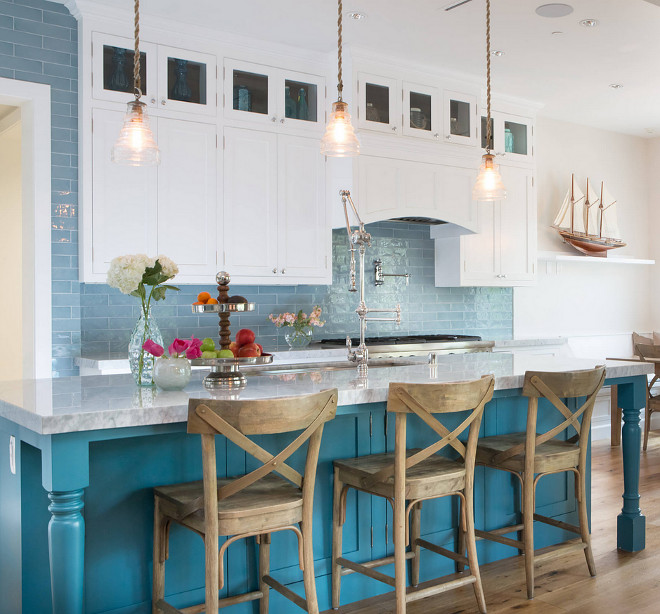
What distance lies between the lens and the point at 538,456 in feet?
9.46

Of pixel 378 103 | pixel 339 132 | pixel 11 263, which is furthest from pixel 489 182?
pixel 11 263

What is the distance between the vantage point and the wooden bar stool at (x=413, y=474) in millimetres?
2395

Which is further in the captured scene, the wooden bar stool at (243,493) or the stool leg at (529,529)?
the stool leg at (529,529)

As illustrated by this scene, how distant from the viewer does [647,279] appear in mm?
7648

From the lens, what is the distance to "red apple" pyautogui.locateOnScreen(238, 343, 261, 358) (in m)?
2.46

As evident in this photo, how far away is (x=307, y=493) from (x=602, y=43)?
385 cm

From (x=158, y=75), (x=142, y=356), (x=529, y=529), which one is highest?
(x=158, y=75)

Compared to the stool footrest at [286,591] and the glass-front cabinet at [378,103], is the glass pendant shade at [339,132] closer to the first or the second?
the stool footrest at [286,591]

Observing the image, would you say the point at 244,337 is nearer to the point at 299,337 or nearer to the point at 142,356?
the point at 142,356

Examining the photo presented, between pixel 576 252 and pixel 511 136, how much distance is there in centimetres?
156

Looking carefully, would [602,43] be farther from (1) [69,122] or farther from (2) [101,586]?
(2) [101,586]

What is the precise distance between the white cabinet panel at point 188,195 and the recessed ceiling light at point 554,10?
2.06 metres

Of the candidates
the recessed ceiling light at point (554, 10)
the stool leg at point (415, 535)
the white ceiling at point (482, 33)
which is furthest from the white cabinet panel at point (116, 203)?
the recessed ceiling light at point (554, 10)

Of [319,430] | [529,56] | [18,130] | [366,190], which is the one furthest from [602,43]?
[18,130]
